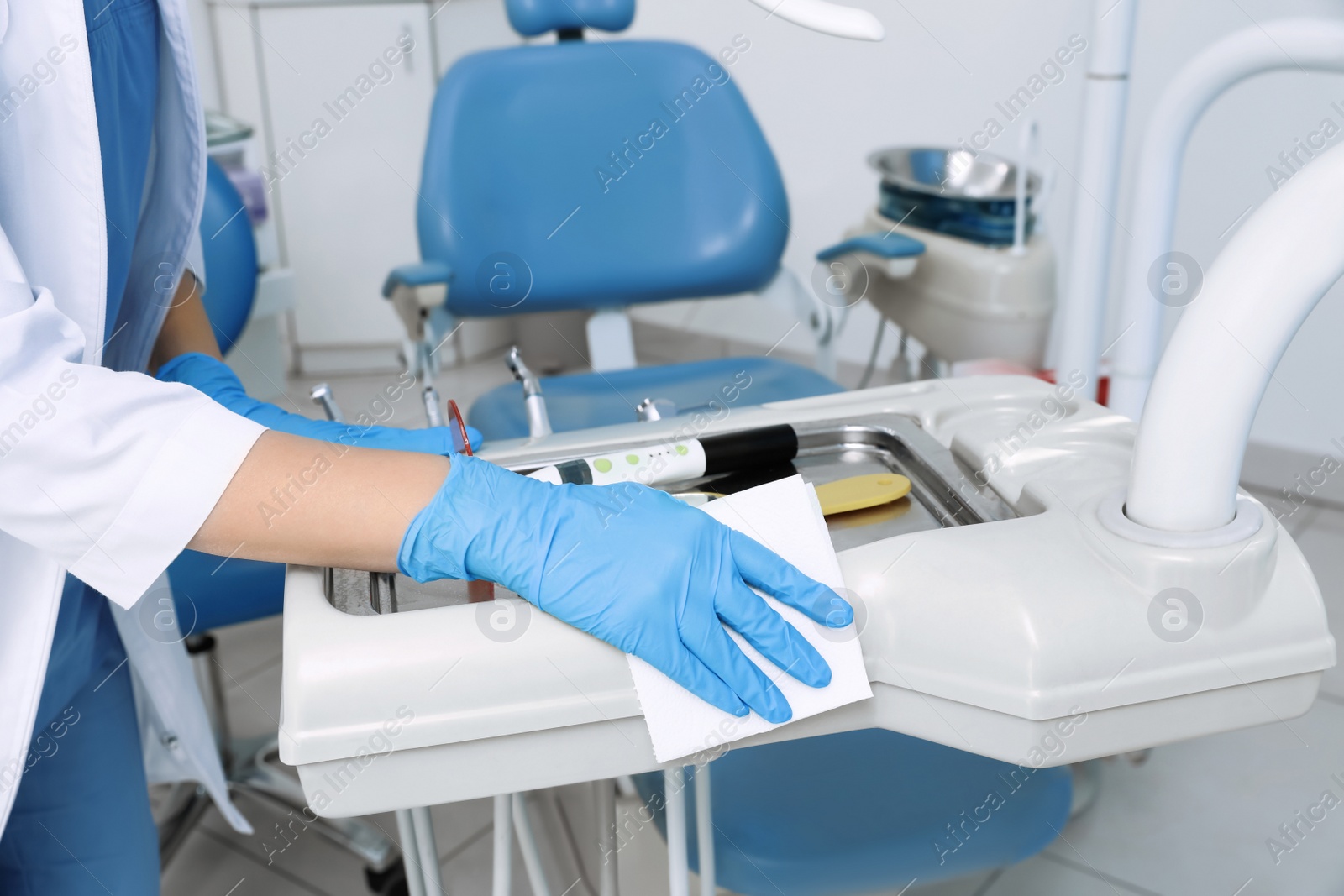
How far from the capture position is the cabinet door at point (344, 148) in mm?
3146

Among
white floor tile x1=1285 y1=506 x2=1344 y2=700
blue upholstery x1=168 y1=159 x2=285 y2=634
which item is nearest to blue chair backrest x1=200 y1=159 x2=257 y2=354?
blue upholstery x1=168 y1=159 x2=285 y2=634

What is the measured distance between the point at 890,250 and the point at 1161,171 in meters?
0.64

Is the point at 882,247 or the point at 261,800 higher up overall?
the point at 882,247

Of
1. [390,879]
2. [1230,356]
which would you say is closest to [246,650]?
[390,879]

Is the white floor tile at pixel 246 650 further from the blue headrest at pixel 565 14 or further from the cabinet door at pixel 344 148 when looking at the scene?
the cabinet door at pixel 344 148

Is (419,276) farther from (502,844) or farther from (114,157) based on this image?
(502,844)

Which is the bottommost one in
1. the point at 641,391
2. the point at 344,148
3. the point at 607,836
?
the point at 607,836

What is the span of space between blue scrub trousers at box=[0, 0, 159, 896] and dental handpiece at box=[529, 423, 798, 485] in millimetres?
412

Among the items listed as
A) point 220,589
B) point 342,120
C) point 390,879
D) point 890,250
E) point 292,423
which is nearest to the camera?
point 292,423

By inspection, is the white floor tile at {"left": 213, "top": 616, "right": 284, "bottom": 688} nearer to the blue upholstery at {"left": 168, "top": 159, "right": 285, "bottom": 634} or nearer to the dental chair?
the blue upholstery at {"left": 168, "top": 159, "right": 285, "bottom": 634}

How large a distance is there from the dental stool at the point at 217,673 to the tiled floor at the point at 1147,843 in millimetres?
53

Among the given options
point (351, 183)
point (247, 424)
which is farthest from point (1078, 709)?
point (351, 183)

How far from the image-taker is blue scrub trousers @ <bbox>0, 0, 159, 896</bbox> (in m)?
0.88

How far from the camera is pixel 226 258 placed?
5.32 ft
